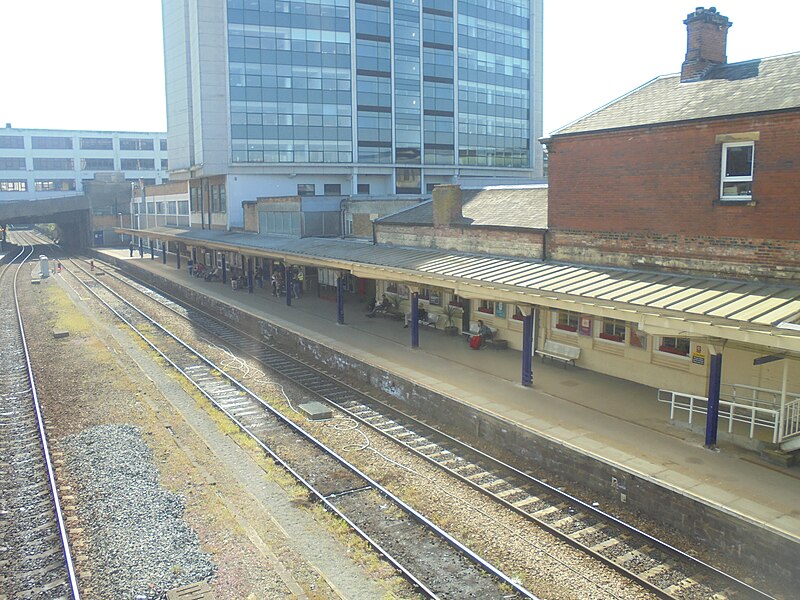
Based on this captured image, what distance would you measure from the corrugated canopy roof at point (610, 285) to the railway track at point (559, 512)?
342 centimetres

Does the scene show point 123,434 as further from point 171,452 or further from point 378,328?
point 378,328

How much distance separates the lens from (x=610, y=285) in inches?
536

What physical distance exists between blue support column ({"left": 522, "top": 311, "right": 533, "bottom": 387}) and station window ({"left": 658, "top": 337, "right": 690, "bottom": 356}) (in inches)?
112

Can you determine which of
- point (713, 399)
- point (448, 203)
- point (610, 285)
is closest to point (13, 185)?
point (448, 203)

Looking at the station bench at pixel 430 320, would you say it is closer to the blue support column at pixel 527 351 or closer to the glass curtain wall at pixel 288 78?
the blue support column at pixel 527 351

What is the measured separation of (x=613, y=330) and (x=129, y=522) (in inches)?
441

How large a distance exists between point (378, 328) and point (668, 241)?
11.1 m

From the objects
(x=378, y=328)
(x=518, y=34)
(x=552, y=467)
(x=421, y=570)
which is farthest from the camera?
(x=518, y=34)

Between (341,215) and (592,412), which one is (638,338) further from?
(341,215)

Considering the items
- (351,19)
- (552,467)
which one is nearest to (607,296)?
(552,467)

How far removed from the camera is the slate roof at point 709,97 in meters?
12.7

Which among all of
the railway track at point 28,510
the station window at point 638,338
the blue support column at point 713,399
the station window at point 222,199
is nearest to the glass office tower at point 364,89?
the station window at point 222,199

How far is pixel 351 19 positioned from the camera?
46906mm

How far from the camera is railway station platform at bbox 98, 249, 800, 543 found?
9461 mm
